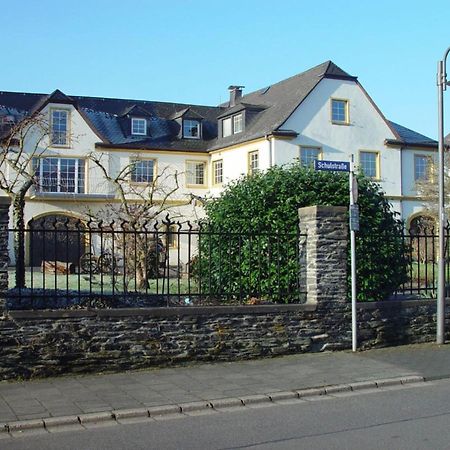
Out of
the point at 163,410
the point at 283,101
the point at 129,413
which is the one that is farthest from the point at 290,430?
the point at 283,101

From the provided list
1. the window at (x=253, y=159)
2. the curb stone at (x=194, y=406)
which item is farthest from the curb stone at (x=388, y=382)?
the window at (x=253, y=159)

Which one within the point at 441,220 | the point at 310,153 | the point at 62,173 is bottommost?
the point at 441,220

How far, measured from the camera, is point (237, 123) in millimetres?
39906

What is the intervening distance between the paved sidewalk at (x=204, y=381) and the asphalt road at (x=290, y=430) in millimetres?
705

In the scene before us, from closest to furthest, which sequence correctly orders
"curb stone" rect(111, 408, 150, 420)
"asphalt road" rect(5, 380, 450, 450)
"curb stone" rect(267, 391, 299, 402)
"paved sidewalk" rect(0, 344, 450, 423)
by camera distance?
"asphalt road" rect(5, 380, 450, 450) → "curb stone" rect(111, 408, 150, 420) → "paved sidewalk" rect(0, 344, 450, 423) → "curb stone" rect(267, 391, 299, 402)

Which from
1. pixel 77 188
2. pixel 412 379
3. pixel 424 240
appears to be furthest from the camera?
pixel 77 188

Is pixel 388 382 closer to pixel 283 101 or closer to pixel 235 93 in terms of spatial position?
pixel 283 101

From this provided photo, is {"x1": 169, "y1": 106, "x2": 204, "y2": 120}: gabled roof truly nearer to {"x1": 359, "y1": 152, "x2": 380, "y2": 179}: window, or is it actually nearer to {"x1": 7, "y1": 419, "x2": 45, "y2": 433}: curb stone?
{"x1": 359, "y1": 152, "x2": 380, "y2": 179}: window

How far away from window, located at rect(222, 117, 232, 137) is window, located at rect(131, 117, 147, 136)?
15.6ft

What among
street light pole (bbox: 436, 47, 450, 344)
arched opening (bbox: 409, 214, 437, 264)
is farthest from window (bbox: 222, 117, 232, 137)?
street light pole (bbox: 436, 47, 450, 344)

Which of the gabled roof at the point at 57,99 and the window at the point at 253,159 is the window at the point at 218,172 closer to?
the window at the point at 253,159

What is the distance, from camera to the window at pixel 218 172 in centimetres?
4056

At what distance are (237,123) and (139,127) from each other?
19.2 feet

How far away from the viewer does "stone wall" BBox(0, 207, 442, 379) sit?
989 cm
